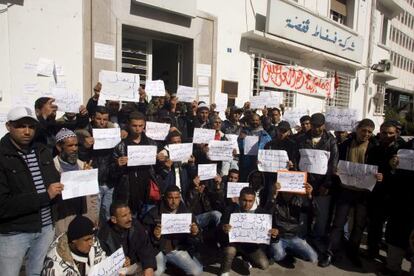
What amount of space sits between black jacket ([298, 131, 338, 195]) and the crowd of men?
0.01 metres

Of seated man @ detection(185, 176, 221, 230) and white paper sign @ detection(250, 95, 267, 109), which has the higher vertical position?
white paper sign @ detection(250, 95, 267, 109)

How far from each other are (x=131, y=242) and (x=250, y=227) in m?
1.51

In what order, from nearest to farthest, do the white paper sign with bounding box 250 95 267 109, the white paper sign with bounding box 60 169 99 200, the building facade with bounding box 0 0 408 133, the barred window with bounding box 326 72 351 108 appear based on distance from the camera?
1. the white paper sign with bounding box 60 169 99 200
2. the building facade with bounding box 0 0 408 133
3. the white paper sign with bounding box 250 95 267 109
4. the barred window with bounding box 326 72 351 108

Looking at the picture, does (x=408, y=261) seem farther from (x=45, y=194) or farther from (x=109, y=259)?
(x=45, y=194)

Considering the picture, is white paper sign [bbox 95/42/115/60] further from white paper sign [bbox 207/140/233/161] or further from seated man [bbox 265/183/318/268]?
seated man [bbox 265/183/318/268]

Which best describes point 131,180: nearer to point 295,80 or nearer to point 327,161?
point 327,161

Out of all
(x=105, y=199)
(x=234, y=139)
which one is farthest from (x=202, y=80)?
(x=105, y=199)

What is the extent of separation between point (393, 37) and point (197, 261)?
24.9 meters

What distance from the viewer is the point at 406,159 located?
4070mm

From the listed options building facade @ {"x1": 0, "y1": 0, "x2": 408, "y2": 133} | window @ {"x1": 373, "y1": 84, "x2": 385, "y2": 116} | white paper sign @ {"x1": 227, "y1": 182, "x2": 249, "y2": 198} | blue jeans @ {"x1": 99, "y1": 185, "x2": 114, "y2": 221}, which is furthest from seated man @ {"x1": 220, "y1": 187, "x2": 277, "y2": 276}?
window @ {"x1": 373, "y1": 84, "x2": 385, "y2": 116}

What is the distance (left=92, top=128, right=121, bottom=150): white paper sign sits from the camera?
162 inches

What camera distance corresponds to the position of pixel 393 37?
23703 mm

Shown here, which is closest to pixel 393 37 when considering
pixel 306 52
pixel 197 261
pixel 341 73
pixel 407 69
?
pixel 407 69

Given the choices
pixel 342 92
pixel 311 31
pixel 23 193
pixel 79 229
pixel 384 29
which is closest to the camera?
pixel 79 229
